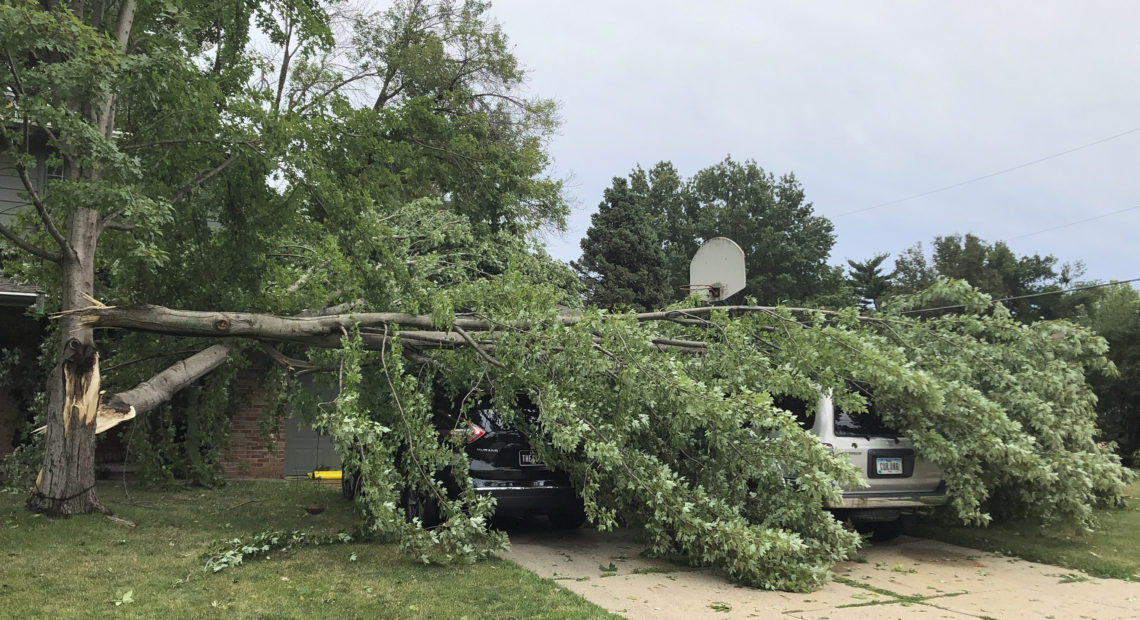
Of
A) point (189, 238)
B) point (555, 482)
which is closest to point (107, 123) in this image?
point (189, 238)

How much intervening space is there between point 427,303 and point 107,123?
4069mm

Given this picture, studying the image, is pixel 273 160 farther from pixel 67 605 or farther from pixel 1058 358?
pixel 1058 358

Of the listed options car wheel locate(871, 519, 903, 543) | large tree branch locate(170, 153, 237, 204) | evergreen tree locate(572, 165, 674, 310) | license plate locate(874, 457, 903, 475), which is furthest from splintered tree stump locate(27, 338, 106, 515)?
evergreen tree locate(572, 165, 674, 310)

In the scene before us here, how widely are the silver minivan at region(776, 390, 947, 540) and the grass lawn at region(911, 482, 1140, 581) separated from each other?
0.94 m

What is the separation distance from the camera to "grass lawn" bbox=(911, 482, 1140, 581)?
6.76 m

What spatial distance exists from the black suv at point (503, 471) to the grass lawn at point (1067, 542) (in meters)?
3.98

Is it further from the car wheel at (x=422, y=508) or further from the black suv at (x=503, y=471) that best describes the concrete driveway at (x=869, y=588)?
the car wheel at (x=422, y=508)

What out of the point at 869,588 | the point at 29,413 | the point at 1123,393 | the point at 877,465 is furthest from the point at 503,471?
the point at 1123,393

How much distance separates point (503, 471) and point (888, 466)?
11.4ft

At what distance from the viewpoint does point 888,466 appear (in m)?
7.20

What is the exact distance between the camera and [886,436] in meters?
7.30

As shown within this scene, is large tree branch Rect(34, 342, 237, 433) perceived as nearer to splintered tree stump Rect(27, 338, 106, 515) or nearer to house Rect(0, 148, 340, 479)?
splintered tree stump Rect(27, 338, 106, 515)

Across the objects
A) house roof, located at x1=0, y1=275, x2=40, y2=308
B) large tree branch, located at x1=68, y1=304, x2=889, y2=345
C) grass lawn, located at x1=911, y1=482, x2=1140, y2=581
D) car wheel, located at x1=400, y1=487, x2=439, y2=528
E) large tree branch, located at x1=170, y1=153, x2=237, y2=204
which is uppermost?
large tree branch, located at x1=170, y1=153, x2=237, y2=204

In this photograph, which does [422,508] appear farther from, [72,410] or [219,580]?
[72,410]
